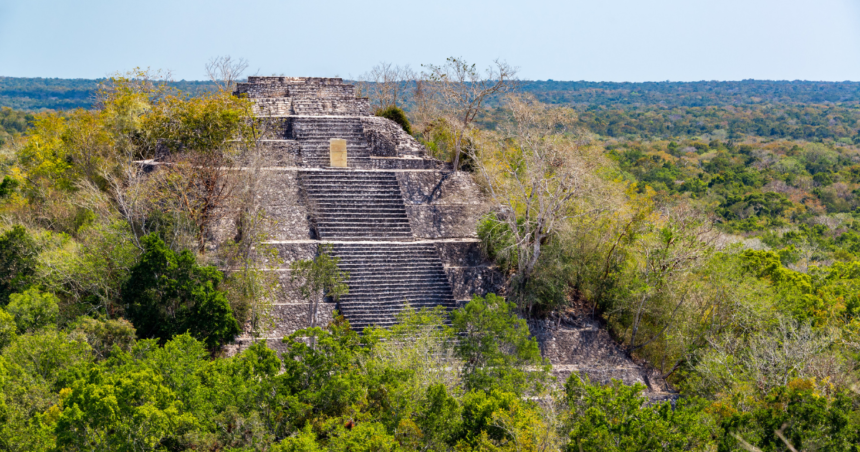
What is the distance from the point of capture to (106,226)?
16203 mm

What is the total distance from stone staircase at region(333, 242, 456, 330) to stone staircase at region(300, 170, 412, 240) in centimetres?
62

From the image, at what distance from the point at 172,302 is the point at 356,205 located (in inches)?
237

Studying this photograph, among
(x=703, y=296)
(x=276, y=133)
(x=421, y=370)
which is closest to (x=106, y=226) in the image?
(x=276, y=133)

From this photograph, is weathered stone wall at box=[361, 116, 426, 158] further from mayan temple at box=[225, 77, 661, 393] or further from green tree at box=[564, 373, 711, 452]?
green tree at box=[564, 373, 711, 452]

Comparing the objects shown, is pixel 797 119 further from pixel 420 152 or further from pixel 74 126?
pixel 74 126

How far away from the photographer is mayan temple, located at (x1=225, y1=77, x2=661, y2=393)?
16.4 meters

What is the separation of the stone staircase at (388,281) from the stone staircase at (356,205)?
2.03ft

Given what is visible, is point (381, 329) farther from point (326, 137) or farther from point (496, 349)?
point (326, 137)

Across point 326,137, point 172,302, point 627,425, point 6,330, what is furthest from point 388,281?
point 6,330

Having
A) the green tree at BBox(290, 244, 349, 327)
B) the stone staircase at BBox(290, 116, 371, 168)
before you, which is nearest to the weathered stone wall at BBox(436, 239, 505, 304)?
the green tree at BBox(290, 244, 349, 327)

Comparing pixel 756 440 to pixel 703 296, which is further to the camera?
pixel 703 296

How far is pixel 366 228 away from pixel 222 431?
27.3 feet

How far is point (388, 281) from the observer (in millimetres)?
16984

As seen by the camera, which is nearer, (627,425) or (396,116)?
(627,425)
